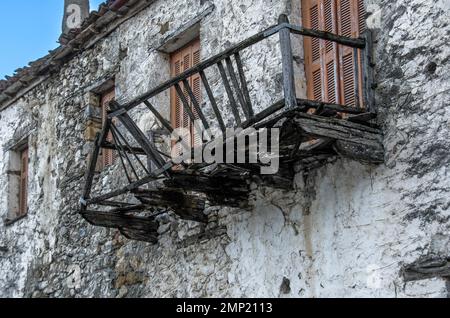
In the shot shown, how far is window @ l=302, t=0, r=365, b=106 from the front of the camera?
701cm

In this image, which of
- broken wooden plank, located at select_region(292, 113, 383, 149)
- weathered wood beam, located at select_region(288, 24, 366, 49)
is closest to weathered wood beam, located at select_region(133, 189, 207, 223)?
broken wooden plank, located at select_region(292, 113, 383, 149)

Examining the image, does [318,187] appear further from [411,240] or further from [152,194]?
[152,194]

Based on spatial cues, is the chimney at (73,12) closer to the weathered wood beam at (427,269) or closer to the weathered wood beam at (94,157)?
the weathered wood beam at (94,157)

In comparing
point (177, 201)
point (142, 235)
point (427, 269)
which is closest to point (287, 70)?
point (427, 269)

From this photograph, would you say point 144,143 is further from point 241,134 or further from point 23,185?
point 23,185

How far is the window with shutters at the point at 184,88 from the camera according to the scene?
8875mm

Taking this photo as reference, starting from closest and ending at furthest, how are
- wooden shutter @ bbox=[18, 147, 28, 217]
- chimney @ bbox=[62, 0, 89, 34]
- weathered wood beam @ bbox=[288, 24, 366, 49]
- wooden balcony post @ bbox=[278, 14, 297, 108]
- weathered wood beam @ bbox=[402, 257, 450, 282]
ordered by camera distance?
weathered wood beam @ bbox=[402, 257, 450, 282]
wooden balcony post @ bbox=[278, 14, 297, 108]
weathered wood beam @ bbox=[288, 24, 366, 49]
wooden shutter @ bbox=[18, 147, 28, 217]
chimney @ bbox=[62, 0, 89, 34]

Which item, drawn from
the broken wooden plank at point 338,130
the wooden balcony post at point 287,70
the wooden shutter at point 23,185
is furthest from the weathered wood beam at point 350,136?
the wooden shutter at point 23,185

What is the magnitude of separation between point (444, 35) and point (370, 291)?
6.60 ft

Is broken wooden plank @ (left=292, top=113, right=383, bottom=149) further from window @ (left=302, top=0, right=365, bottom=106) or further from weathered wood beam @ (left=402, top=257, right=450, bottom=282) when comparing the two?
weathered wood beam @ (left=402, top=257, right=450, bottom=282)

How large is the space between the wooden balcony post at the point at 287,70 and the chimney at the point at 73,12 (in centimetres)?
964

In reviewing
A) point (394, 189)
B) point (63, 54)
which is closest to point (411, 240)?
point (394, 189)

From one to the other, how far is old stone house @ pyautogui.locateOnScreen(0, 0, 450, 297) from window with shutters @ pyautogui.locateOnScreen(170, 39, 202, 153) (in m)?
0.02

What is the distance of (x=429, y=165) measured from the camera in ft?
20.1
